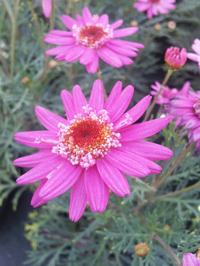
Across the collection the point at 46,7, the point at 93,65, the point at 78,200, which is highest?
the point at 46,7

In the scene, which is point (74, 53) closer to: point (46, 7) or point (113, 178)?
point (46, 7)

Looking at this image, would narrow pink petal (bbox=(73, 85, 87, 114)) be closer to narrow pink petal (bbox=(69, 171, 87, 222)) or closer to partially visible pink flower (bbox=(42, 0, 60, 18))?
narrow pink petal (bbox=(69, 171, 87, 222))

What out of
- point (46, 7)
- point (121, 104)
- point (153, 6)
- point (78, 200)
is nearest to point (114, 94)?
point (121, 104)

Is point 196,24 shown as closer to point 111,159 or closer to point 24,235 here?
point 111,159

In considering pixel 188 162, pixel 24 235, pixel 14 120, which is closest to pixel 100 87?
Result: pixel 188 162

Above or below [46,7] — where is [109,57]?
below

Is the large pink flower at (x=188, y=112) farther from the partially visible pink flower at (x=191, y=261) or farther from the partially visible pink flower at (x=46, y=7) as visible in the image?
the partially visible pink flower at (x=46, y=7)

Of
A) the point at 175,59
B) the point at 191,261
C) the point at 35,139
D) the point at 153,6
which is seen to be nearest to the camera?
the point at 191,261

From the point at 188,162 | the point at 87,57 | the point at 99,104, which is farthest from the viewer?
the point at 188,162
